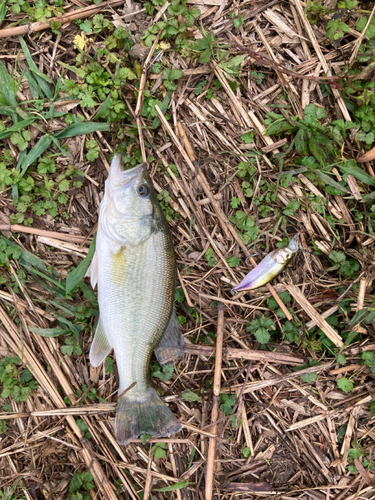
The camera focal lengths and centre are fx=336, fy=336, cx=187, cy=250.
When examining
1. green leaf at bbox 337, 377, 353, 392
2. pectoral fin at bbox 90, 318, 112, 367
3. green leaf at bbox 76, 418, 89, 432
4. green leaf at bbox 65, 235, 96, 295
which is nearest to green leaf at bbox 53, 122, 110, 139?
green leaf at bbox 65, 235, 96, 295

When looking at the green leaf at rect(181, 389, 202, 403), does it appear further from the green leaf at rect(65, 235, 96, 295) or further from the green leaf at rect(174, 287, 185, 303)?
the green leaf at rect(65, 235, 96, 295)

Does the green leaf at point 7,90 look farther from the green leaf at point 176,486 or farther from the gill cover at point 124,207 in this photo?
the green leaf at point 176,486

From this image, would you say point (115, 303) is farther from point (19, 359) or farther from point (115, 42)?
point (115, 42)

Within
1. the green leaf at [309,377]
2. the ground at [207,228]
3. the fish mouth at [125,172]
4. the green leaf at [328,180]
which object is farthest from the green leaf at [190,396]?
the green leaf at [328,180]

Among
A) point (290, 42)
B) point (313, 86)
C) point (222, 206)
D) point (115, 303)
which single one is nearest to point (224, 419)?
point (115, 303)

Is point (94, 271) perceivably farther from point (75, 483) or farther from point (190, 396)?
point (75, 483)

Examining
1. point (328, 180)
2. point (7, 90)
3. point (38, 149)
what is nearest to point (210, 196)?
point (328, 180)

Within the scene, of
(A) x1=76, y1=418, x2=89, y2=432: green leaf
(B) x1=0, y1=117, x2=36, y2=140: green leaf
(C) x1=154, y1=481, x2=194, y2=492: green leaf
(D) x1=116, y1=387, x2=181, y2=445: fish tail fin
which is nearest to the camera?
(D) x1=116, y1=387, x2=181, y2=445: fish tail fin
